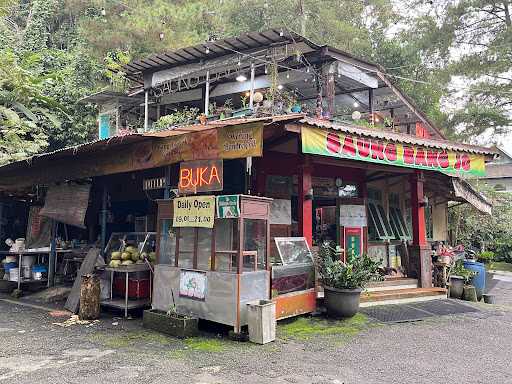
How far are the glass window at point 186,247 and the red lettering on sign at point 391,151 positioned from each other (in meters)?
4.56

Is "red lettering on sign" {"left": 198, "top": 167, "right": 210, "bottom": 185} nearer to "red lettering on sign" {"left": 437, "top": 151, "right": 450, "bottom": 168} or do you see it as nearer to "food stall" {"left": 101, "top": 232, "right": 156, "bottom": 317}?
"food stall" {"left": 101, "top": 232, "right": 156, "bottom": 317}

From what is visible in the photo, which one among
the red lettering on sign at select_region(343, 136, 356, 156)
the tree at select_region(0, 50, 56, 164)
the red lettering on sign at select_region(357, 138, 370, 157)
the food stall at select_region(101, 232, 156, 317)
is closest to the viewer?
the red lettering on sign at select_region(343, 136, 356, 156)

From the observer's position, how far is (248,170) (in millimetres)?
9625

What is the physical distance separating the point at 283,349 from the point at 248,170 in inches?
178

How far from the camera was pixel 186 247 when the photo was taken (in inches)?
292

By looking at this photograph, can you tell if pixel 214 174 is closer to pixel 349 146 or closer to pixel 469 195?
pixel 349 146

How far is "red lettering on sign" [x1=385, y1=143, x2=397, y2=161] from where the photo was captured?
8.97m

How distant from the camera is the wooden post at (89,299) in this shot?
7914 millimetres

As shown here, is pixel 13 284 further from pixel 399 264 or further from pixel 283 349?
pixel 399 264

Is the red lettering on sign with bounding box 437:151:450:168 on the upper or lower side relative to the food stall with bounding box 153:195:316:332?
upper

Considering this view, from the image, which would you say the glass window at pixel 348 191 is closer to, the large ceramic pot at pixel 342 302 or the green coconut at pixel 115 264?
the large ceramic pot at pixel 342 302

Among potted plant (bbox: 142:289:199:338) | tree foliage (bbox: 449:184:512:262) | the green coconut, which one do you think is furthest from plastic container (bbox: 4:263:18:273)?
tree foliage (bbox: 449:184:512:262)

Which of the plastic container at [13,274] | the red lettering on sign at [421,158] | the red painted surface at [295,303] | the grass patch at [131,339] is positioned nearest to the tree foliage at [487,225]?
the red lettering on sign at [421,158]

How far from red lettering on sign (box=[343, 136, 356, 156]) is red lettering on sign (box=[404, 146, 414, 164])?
1775 mm
